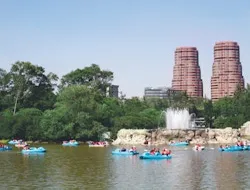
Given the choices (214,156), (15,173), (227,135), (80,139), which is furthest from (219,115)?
(15,173)

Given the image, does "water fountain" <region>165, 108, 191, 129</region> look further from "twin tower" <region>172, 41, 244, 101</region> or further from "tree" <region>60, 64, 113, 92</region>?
"twin tower" <region>172, 41, 244, 101</region>

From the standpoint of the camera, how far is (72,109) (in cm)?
7681

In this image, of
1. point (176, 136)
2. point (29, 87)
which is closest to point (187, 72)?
point (29, 87)

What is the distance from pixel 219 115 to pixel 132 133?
2790 centimetres

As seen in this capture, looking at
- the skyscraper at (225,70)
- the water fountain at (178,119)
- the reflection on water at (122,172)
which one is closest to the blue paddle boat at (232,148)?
the reflection on water at (122,172)

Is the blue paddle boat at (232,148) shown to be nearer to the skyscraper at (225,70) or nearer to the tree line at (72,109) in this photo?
the tree line at (72,109)

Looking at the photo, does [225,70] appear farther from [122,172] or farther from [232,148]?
[122,172]

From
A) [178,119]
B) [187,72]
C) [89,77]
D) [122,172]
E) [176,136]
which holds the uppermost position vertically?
[187,72]

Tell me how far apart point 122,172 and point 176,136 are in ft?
115

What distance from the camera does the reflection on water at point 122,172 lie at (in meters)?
29.9

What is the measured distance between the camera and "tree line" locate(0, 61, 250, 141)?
7431cm

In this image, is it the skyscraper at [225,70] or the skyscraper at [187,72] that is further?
the skyscraper at [187,72]

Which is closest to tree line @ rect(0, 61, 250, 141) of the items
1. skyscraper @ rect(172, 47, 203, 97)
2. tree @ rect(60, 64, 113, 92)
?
tree @ rect(60, 64, 113, 92)

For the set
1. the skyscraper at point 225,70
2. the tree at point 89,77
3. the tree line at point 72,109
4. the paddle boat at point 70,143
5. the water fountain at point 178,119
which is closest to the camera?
the paddle boat at point 70,143
